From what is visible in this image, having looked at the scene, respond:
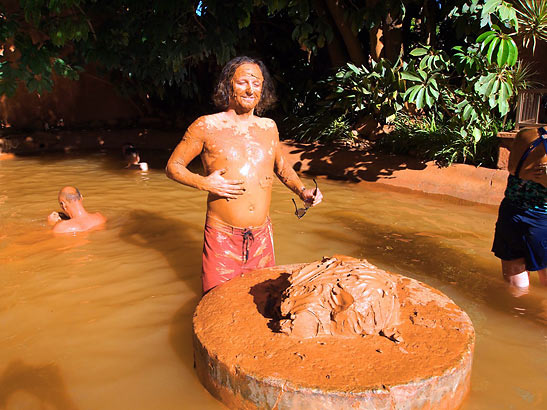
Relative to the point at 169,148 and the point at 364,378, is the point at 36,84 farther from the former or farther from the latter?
the point at 364,378

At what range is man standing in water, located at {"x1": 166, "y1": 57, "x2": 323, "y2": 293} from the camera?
99.4 inches

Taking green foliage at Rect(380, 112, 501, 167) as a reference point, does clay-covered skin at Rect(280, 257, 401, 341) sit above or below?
below

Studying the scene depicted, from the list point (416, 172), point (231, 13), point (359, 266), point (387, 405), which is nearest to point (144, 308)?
point (359, 266)

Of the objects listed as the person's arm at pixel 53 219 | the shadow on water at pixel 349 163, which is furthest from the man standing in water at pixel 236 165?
the shadow on water at pixel 349 163

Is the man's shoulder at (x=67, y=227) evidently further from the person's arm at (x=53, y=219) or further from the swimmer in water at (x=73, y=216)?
the person's arm at (x=53, y=219)

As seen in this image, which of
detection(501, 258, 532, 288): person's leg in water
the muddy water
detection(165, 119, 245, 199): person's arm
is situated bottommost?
the muddy water

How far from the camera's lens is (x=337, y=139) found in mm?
8344

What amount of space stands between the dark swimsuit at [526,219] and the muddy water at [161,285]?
431 mm

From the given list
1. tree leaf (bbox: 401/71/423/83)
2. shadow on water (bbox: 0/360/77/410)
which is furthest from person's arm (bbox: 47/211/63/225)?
tree leaf (bbox: 401/71/423/83)

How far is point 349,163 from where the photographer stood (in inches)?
296

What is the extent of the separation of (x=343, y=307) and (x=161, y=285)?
6.95 ft

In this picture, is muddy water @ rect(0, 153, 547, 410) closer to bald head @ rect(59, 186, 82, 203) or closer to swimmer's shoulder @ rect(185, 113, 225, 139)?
bald head @ rect(59, 186, 82, 203)

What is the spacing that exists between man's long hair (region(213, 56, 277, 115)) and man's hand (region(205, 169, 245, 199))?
19.3 inches

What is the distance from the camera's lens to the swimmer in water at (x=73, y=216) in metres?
4.83
